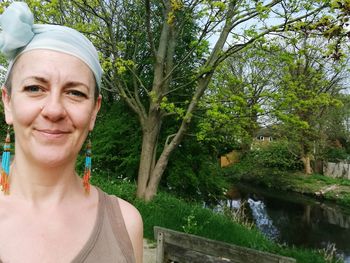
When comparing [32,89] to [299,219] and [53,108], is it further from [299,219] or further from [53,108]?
[299,219]

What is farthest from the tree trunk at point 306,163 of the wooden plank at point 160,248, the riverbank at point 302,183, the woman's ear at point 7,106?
the woman's ear at point 7,106

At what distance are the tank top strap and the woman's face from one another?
10.6 inches

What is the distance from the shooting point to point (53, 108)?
112 cm

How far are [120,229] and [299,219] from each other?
606 inches

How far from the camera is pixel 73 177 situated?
51.7 inches

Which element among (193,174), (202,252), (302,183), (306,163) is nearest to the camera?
(202,252)

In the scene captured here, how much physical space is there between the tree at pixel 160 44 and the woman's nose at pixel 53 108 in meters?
5.06

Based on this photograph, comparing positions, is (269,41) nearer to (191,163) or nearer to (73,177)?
(191,163)

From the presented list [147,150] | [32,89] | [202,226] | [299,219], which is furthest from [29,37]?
[299,219]

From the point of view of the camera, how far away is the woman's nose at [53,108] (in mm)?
1120

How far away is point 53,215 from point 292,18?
6425 millimetres

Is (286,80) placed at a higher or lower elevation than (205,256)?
higher

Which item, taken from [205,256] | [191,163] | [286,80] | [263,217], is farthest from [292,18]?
[263,217]

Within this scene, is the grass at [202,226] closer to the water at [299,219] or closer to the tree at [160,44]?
the tree at [160,44]
